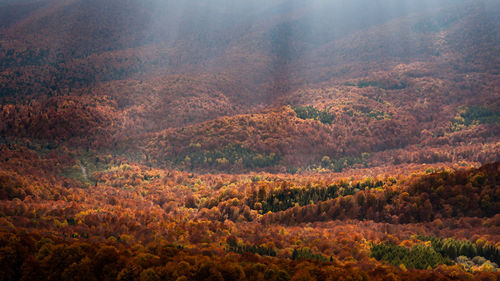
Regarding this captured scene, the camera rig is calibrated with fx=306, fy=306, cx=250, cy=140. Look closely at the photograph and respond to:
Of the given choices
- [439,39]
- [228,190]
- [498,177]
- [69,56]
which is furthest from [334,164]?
[69,56]

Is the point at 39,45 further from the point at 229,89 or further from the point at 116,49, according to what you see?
the point at 229,89

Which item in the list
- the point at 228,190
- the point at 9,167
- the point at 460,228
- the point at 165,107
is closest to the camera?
the point at 460,228

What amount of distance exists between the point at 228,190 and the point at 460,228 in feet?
129

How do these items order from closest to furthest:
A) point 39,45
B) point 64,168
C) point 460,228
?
point 460,228 → point 64,168 → point 39,45

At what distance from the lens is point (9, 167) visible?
58.9 metres

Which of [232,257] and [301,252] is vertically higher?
[232,257]

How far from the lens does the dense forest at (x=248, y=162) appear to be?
2840cm

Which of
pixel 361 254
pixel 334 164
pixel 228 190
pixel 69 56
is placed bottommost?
pixel 334 164

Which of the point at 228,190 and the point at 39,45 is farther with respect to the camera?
the point at 39,45

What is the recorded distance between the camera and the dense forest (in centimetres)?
2840

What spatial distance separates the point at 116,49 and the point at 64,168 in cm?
15238

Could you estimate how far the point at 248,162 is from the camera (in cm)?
9444

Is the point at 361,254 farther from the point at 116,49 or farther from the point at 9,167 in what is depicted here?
the point at 116,49

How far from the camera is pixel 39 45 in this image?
167875mm
